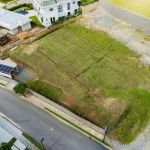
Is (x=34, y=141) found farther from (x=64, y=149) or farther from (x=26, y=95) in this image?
(x=26, y=95)

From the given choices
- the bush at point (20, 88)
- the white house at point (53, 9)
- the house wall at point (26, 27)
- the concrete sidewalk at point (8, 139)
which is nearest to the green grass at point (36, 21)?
the white house at point (53, 9)

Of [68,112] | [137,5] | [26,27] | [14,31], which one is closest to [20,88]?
[68,112]

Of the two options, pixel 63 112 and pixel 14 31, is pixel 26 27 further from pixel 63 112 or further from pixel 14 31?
pixel 63 112

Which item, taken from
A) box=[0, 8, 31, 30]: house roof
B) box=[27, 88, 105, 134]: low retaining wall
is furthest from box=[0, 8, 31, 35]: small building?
box=[27, 88, 105, 134]: low retaining wall

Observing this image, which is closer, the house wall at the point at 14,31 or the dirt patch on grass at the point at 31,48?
the dirt patch on grass at the point at 31,48

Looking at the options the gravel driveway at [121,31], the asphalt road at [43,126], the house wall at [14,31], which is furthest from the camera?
the house wall at [14,31]

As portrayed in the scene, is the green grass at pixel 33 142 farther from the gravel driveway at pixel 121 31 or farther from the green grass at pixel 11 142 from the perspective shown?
the gravel driveway at pixel 121 31
